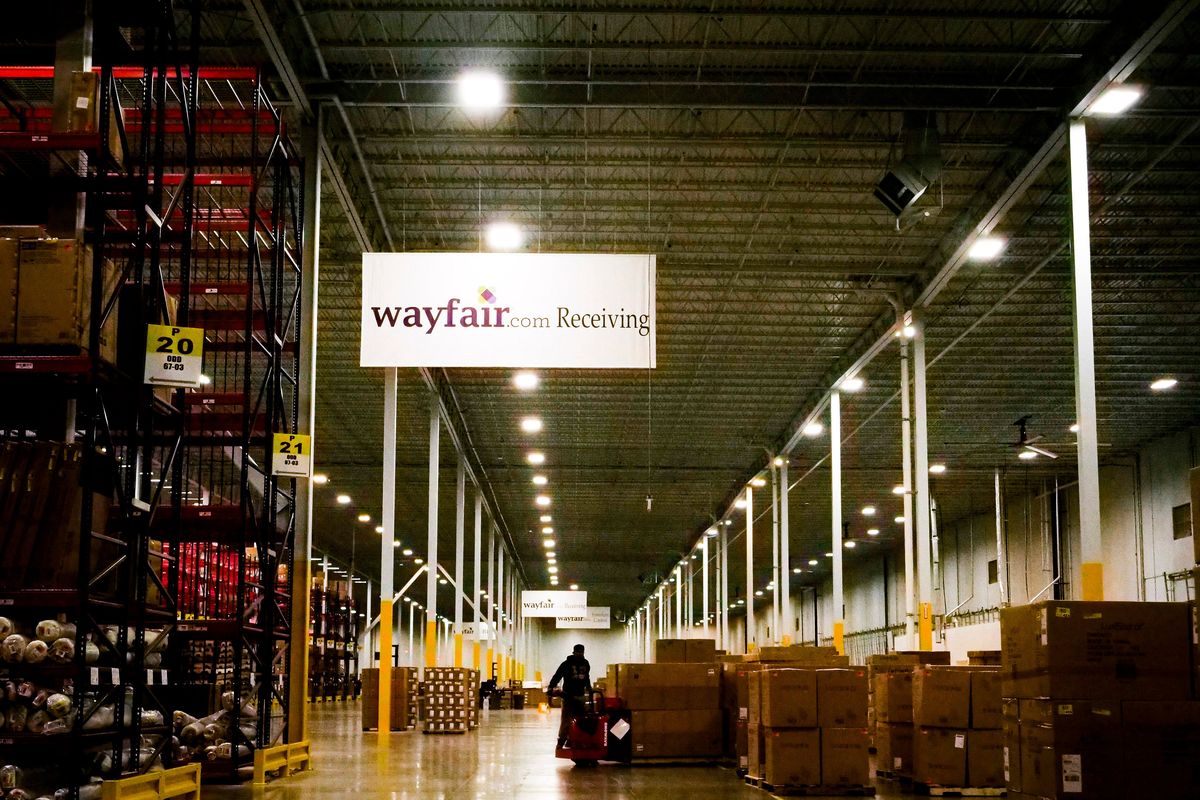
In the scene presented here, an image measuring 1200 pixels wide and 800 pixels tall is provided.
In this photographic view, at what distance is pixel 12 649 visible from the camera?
845cm

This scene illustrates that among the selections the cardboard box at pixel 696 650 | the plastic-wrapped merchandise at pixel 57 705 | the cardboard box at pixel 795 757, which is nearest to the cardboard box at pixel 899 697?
the cardboard box at pixel 795 757

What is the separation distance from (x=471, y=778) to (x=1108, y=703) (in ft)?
25.3

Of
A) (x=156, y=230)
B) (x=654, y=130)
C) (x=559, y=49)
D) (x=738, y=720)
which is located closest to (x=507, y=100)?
(x=559, y=49)

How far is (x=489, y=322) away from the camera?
1314 centimetres

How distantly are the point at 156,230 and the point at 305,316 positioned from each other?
5800 mm

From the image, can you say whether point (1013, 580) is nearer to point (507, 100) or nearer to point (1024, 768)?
point (507, 100)

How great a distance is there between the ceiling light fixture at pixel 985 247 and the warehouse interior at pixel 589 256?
0.12 m

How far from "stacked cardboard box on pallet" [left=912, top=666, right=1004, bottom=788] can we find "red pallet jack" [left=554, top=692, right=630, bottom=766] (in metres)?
4.82

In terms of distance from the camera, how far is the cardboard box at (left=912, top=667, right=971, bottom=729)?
41.8 feet

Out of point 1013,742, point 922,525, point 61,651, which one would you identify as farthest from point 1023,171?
point 61,651

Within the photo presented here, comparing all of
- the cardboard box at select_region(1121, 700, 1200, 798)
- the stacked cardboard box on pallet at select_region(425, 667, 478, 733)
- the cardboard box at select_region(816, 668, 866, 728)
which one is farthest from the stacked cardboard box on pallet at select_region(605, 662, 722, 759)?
the stacked cardboard box on pallet at select_region(425, 667, 478, 733)

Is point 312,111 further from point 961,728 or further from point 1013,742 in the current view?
point 1013,742

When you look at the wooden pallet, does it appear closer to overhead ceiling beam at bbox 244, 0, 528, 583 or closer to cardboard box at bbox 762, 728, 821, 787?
cardboard box at bbox 762, 728, 821, 787

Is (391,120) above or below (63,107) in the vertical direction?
above
